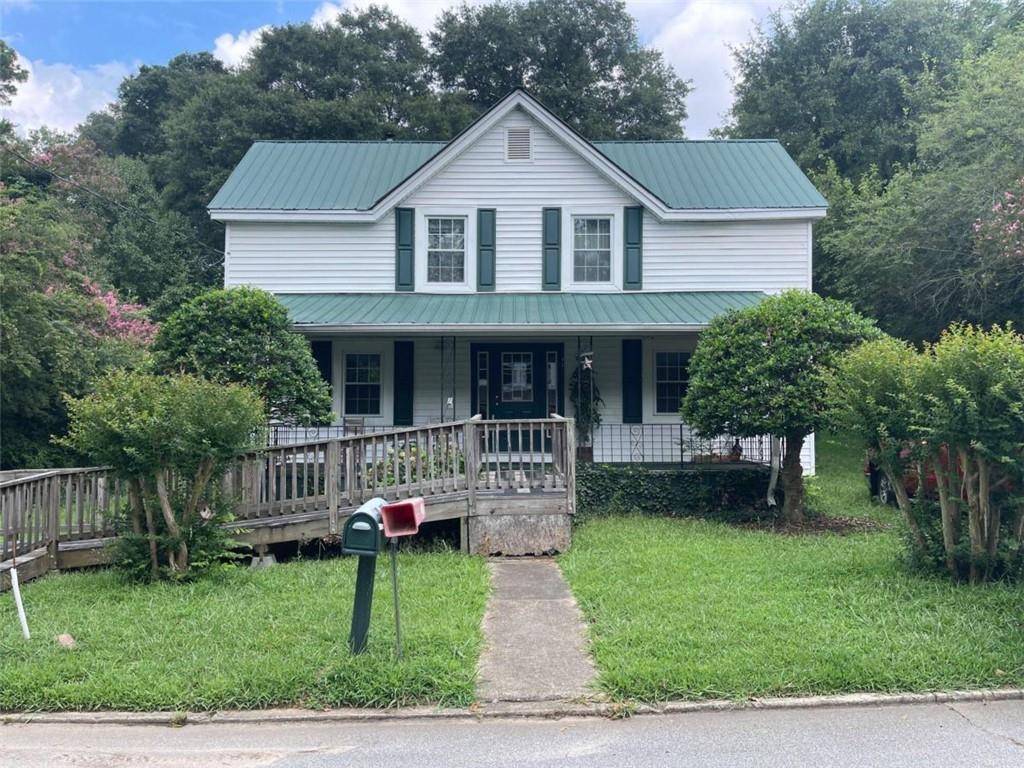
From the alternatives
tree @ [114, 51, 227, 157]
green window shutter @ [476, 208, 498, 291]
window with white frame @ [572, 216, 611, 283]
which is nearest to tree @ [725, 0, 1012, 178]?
window with white frame @ [572, 216, 611, 283]

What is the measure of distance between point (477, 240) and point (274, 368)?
554 centimetres

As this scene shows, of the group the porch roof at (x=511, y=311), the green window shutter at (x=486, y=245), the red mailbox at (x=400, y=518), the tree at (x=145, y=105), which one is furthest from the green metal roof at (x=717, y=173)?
the tree at (x=145, y=105)

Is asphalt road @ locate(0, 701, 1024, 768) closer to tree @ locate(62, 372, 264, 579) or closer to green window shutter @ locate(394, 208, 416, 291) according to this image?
tree @ locate(62, 372, 264, 579)

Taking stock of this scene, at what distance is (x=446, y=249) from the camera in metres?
14.5

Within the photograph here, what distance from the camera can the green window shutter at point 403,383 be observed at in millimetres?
13961

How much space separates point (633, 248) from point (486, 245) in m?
2.91

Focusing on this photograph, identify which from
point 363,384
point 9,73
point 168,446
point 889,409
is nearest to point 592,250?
point 363,384

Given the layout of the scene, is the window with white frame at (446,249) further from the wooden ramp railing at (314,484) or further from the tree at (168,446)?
the tree at (168,446)

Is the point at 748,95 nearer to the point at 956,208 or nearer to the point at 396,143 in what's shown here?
the point at 956,208

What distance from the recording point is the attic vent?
14.4 m

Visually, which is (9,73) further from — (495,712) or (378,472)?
(495,712)

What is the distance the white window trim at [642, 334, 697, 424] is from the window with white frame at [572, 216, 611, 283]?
170 cm

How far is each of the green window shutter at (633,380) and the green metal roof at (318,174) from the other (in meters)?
5.79

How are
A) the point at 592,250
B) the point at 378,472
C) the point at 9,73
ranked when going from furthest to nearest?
1. the point at 9,73
2. the point at 592,250
3. the point at 378,472
